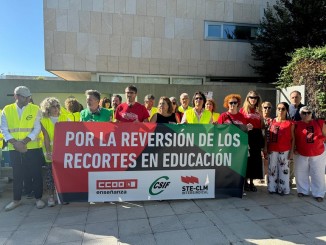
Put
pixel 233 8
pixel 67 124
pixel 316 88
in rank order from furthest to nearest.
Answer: pixel 233 8, pixel 316 88, pixel 67 124

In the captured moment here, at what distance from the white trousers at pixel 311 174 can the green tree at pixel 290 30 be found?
374 inches

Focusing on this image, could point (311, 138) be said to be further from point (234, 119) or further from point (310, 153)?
point (234, 119)

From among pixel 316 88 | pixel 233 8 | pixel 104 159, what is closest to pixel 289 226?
pixel 104 159

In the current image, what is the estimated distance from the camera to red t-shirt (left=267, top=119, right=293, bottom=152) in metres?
4.38

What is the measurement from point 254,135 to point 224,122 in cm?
58

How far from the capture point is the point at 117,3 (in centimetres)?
1284

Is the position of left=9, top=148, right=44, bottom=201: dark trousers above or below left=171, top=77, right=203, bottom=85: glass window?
below

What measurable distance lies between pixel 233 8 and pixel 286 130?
37.8ft

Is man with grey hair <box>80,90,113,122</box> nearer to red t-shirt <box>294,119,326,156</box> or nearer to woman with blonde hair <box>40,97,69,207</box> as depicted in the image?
woman with blonde hair <box>40,97,69,207</box>

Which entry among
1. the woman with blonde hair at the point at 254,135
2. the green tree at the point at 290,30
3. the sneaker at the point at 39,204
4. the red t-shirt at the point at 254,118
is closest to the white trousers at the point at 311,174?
the woman with blonde hair at the point at 254,135

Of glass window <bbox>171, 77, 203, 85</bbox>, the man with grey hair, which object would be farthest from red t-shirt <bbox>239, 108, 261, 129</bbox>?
glass window <bbox>171, 77, 203, 85</bbox>

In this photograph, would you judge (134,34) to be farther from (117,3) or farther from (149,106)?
(149,106)

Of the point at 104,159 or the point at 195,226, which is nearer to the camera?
the point at 195,226

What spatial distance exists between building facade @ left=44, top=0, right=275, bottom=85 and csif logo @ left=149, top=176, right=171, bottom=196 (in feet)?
33.0
